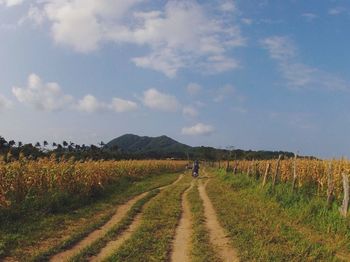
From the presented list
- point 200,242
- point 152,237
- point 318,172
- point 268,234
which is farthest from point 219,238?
point 318,172

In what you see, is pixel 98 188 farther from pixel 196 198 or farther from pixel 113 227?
pixel 113 227

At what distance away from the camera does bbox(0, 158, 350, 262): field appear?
10.9m

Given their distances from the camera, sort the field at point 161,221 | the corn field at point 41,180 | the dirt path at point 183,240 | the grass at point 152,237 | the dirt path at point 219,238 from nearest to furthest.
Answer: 1. the grass at point 152,237
2. the dirt path at point 183,240
3. the dirt path at point 219,238
4. the field at point 161,221
5. the corn field at point 41,180

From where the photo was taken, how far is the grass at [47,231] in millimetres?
10758

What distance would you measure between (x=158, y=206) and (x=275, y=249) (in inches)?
342

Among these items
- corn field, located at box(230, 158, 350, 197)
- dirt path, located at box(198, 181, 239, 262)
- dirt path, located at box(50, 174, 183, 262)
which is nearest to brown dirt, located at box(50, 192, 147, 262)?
dirt path, located at box(50, 174, 183, 262)

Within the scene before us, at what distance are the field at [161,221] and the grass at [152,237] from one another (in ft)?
0.08

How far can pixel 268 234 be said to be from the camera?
1319cm

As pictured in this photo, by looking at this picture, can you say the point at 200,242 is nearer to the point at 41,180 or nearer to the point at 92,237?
the point at 92,237

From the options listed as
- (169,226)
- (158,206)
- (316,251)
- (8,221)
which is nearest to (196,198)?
(158,206)

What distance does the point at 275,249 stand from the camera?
11289 millimetres

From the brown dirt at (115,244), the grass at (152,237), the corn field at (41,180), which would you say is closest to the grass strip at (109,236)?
the brown dirt at (115,244)

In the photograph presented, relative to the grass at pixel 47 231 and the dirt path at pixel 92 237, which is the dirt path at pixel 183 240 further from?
the grass at pixel 47 231

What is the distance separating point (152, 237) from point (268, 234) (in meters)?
3.35
